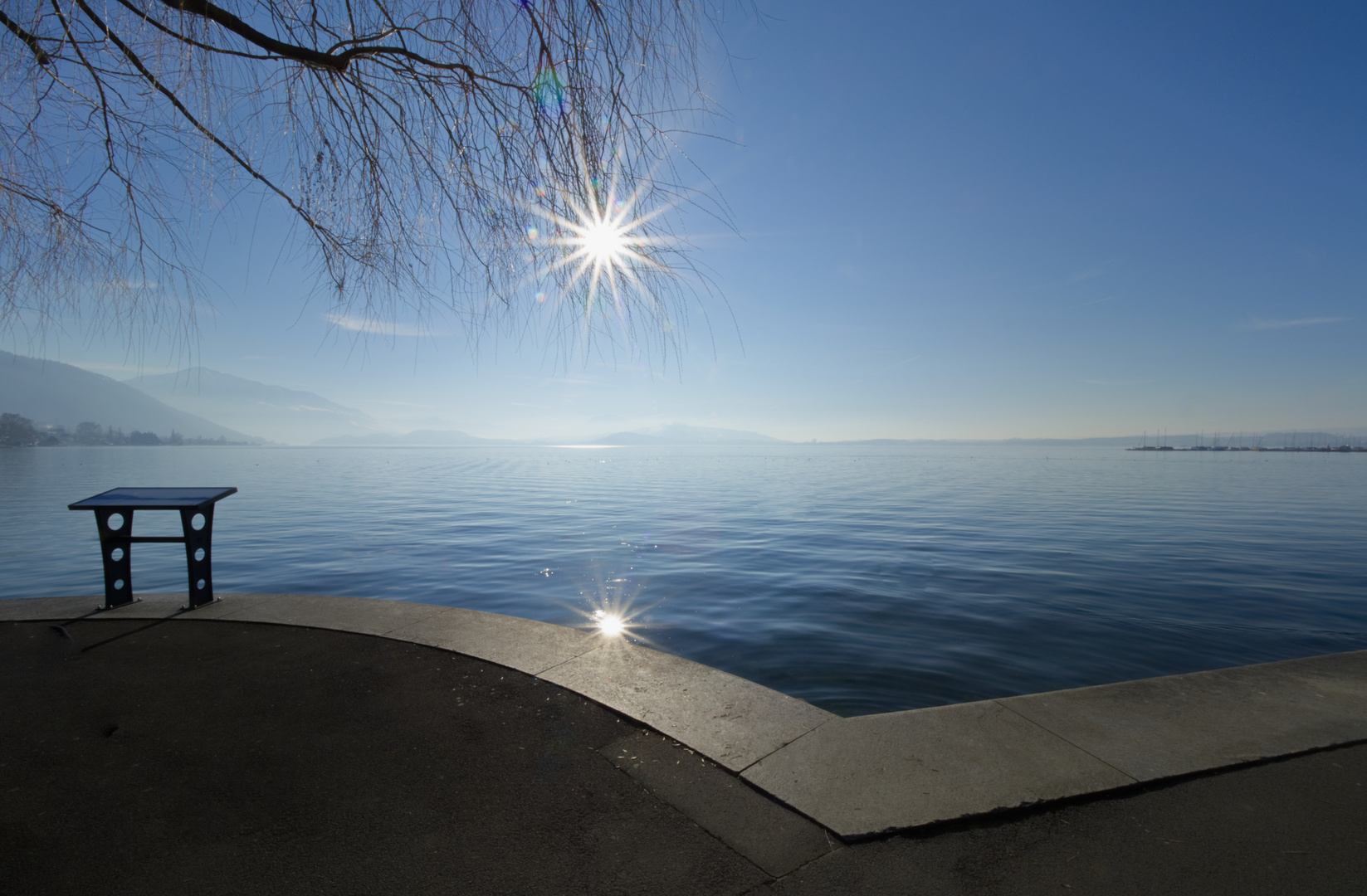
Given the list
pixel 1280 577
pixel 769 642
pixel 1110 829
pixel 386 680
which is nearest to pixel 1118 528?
pixel 1280 577

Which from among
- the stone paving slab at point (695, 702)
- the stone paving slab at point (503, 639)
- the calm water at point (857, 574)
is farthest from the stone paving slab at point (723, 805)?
the calm water at point (857, 574)

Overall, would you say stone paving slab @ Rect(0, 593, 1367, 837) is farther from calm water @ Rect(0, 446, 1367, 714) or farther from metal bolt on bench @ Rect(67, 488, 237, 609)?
metal bolt on bench @ Rect(67, 488, 237, 609)

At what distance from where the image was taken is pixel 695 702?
11.3 ft

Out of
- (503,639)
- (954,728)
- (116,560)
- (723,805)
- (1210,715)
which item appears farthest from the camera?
(116,560)

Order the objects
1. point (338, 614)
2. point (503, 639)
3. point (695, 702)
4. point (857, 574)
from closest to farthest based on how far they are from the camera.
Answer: point (695, 702), point (503, 639), point (338, 614), point (857, 574)

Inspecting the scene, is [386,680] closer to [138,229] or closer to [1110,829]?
[138,229]

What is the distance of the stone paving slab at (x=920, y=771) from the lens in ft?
7.91

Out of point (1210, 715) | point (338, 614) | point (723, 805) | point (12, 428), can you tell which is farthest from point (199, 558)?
point (12, 428)

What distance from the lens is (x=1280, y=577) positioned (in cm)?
1033

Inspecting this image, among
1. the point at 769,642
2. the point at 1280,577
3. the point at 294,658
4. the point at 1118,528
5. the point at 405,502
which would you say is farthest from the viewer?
the point at 405,502

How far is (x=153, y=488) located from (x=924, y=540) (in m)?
13.8

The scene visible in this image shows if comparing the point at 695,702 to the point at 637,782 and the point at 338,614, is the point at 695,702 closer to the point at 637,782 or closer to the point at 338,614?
the point at 637,782

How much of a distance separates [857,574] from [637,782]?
833 cm

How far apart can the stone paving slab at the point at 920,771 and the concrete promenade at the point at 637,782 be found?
14 millimetres
